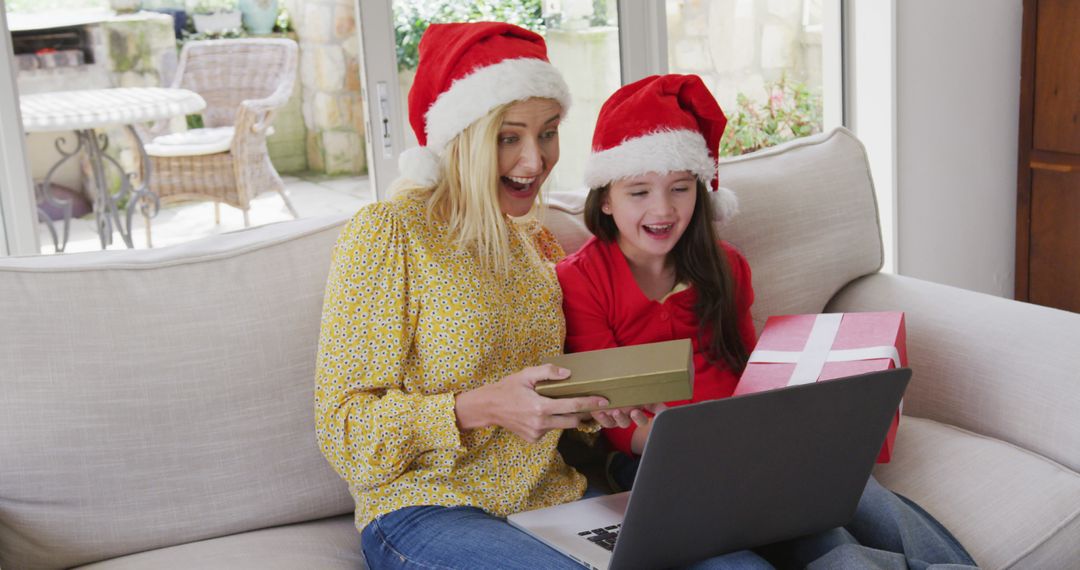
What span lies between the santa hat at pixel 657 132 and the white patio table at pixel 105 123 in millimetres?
1306

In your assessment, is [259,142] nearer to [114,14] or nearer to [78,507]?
[114,14]

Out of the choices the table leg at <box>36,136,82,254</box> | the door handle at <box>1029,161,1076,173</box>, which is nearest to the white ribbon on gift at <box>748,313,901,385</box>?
the table leg at <box>36,136,82,254</box>

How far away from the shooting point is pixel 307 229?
1750mm

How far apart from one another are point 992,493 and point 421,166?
994 millimetres

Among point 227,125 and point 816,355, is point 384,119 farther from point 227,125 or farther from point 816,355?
point 816,355

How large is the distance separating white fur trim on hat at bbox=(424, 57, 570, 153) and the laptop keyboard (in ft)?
1.93

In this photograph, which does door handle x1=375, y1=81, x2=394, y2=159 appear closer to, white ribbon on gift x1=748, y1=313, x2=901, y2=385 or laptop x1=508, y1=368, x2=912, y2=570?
white ribbon on gift x1=748, y1=313, x2=901, y2=385

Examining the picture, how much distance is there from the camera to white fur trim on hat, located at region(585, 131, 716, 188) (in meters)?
1.64

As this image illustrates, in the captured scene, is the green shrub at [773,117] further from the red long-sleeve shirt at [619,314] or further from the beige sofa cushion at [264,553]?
the beige sofa cushion at [264,553]

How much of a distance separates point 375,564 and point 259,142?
59.6 inches

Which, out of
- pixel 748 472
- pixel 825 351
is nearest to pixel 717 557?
pixel 748 472

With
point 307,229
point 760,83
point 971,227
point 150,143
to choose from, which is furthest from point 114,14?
point 971,227

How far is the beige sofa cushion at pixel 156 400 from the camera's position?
4.89ft

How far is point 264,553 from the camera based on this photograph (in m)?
1.52
